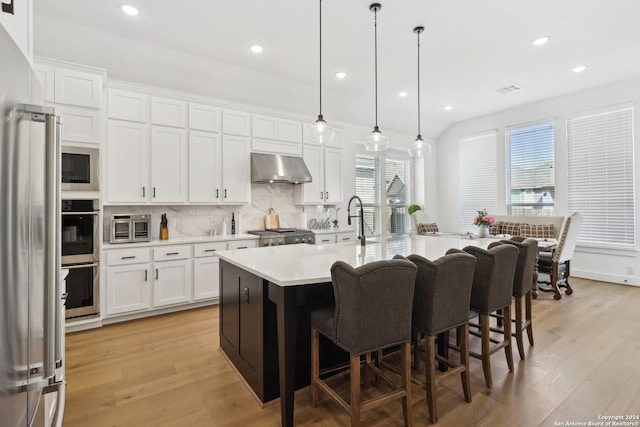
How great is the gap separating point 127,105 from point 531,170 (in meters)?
6.80

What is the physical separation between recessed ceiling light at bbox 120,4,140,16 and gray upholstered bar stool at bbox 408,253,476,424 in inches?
137

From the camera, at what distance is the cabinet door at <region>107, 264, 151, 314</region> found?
3.55 metres

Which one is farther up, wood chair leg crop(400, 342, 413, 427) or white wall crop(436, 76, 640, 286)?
white wall crop(436, 76, 640, 286)

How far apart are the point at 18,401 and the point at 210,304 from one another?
3491mm

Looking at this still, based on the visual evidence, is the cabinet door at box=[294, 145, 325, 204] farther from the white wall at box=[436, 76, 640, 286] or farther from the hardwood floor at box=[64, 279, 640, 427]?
the white wall at box=[436, 76, 640, 286]

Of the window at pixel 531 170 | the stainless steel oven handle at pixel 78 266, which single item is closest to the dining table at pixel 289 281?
the stainless steel oven handle at pixel 78 266

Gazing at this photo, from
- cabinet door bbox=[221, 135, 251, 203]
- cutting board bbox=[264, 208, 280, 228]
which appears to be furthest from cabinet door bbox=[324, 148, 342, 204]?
cabinet door bbox=[221, 135, 251, 203]

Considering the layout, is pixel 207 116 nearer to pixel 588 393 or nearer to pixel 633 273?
pixel 588 393

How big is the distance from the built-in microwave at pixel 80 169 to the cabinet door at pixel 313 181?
279cm

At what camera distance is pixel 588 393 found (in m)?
2.23

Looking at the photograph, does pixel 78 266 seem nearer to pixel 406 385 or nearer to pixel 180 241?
pixel 180 241

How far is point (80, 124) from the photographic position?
334cm

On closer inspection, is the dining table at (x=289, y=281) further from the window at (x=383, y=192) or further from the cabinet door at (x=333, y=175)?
the window at (x=383, y=192)

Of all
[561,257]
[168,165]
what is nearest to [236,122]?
[168,165]
